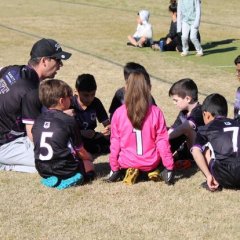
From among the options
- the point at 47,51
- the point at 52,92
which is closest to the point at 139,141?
the point at 52,92

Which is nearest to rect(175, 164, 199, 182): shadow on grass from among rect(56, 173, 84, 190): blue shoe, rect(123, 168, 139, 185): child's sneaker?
rect(123, 168, 139, 185): child's sneaker

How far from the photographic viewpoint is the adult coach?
586cm

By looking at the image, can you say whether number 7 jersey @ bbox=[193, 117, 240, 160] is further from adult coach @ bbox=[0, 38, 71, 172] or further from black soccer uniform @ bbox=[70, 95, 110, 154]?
adult coach @ bbox=[0, 38, 71, 172]

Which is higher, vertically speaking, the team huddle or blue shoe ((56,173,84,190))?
the team huddle

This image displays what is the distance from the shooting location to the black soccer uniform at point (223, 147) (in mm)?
5129

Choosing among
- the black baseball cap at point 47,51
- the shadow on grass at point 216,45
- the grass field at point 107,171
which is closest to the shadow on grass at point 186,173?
the grass field at point 107,171

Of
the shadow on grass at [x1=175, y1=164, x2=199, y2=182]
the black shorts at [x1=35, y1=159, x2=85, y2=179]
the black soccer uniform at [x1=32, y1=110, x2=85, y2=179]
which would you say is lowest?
the shadow on grass at [x1=175, y1=164, x2=199, y2=182]

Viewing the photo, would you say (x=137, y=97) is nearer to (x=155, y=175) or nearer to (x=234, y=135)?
(x=155, y=175)

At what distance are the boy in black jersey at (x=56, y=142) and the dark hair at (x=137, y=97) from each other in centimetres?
57

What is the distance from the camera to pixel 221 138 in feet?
17.0

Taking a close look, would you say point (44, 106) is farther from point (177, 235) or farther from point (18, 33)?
point (18, 33)

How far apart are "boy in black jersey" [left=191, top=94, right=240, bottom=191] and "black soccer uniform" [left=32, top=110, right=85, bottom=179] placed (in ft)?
3.83

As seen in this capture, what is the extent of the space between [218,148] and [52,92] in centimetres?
166

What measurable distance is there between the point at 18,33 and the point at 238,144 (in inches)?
515
